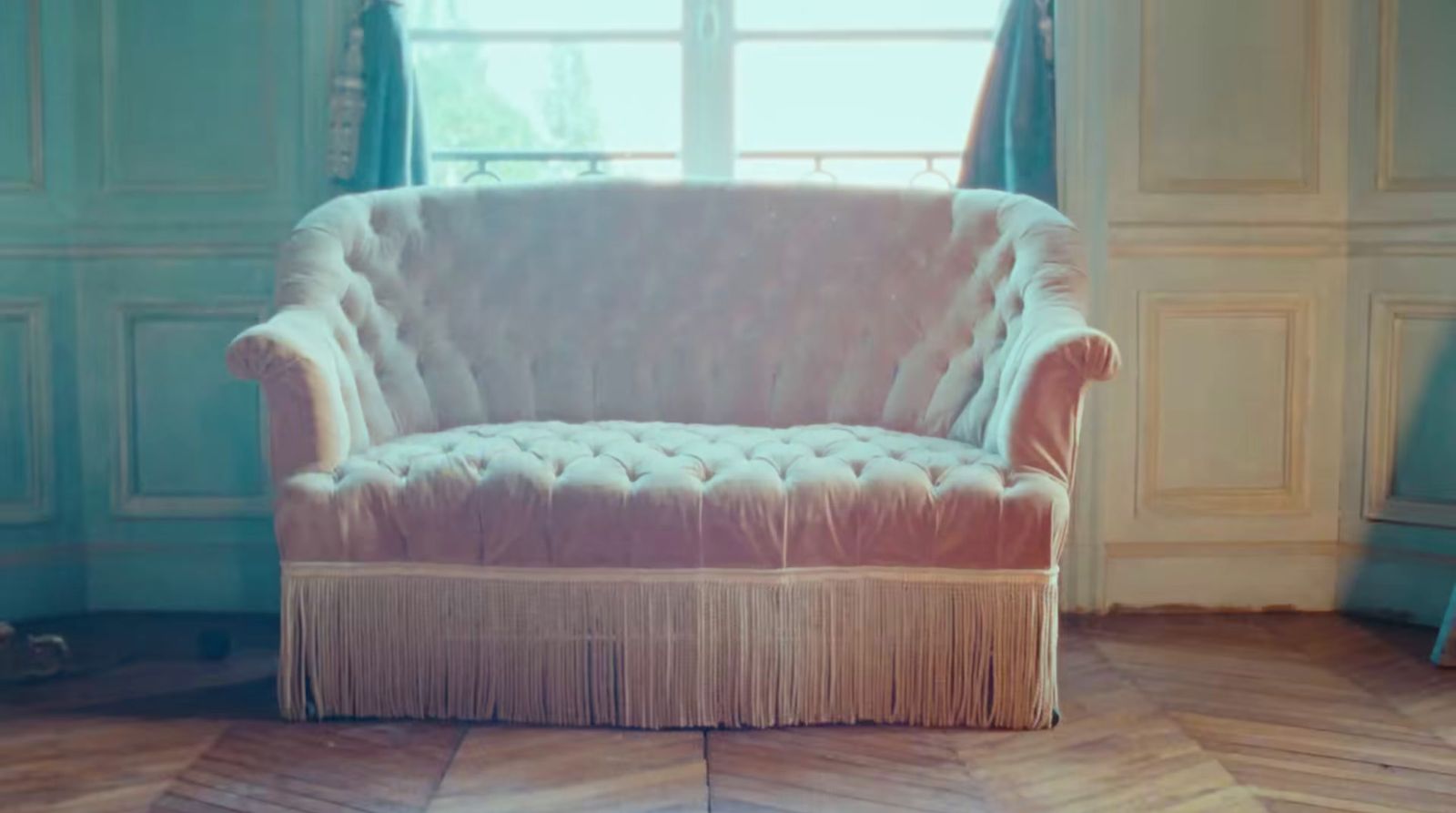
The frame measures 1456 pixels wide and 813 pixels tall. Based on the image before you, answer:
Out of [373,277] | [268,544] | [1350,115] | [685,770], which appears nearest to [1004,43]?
[1350,115]

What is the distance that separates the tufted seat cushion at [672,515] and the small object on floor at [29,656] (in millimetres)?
674

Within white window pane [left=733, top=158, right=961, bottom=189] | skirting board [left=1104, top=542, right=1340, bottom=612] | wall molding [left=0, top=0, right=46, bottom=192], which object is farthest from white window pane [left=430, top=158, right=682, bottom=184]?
skirting board [left=1104, top=542, right=1340, bottom=612]

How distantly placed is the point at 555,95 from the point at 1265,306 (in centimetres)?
178

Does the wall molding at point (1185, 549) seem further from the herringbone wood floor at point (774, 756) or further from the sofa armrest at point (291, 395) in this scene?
the sofa armrest at point (291, 395)

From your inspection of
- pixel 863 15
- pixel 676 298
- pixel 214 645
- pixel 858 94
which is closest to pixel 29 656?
pixel 214 645

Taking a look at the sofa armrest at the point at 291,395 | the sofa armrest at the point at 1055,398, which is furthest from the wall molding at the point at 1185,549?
the sofa armrest at the point at 291,395

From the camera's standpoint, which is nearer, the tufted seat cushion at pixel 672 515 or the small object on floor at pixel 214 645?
the tufted seat cushion at pixel 672 515

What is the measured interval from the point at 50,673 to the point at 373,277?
38.5 inches

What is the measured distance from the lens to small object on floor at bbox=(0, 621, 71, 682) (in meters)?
2.43

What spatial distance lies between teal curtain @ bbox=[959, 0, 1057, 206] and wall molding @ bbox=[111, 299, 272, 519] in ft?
5.67

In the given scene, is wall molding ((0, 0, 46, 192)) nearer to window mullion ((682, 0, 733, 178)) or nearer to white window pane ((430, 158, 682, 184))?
white window pane ((430, 158, 682, 184))

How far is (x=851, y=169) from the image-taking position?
3.26 metres

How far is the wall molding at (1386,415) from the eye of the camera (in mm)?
2965

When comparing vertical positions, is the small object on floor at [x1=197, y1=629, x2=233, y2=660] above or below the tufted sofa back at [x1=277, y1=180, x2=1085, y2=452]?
below
